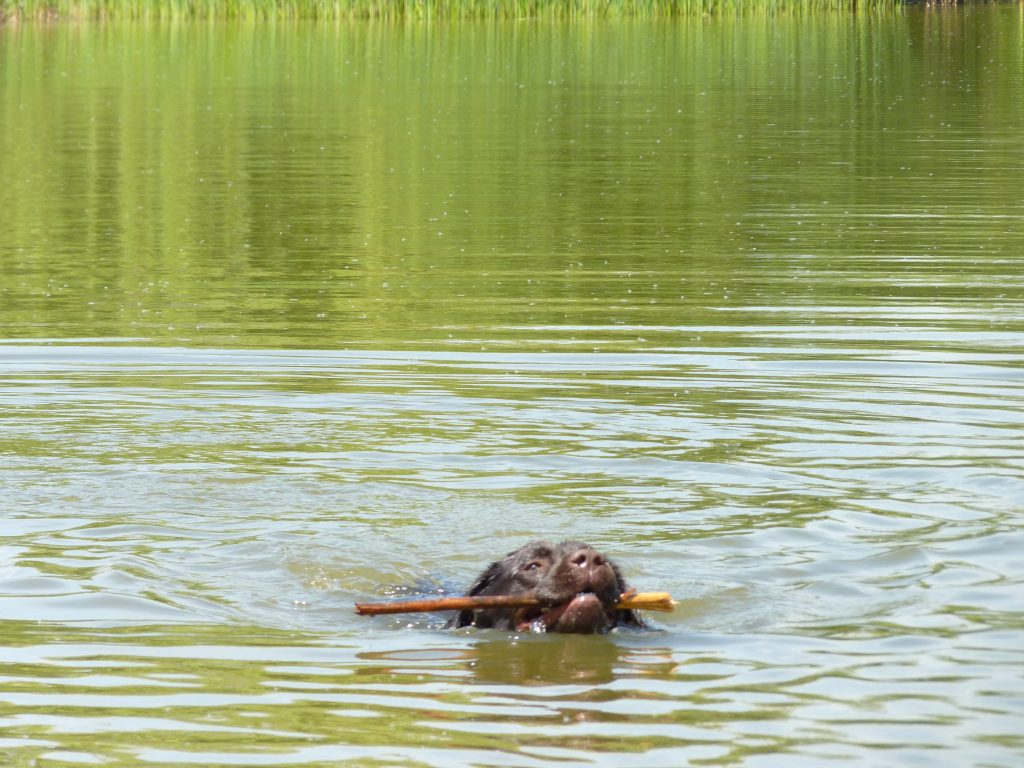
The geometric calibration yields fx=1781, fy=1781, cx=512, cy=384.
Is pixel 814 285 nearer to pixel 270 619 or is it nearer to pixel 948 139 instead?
pixel 270 619

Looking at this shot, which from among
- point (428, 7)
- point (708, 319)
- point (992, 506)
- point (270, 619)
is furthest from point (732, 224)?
point (428, 7)

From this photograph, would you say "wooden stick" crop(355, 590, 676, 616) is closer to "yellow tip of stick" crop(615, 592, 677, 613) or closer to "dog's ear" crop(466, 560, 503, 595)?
"yellow tip of stick" crop(615, 592, 677, 613)

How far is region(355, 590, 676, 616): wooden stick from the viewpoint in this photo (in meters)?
6.78

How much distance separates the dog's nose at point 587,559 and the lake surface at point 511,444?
15.6 inches

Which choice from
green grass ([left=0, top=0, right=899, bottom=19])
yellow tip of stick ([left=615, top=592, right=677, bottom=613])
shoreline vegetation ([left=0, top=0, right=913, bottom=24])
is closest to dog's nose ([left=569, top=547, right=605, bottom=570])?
yellow tip of stick ([left=615, top=592, right=677, bottom=613])

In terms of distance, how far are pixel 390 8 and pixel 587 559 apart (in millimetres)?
42073

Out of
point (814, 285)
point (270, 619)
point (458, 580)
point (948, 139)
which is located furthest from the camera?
point (948, 139)

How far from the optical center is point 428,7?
46438 millimetres

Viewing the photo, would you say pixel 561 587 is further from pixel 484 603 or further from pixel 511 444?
pixel 511 444

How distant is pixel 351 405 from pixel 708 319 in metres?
3.76

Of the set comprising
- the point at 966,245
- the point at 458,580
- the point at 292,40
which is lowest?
the point at 458,580

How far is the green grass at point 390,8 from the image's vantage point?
4656 centimetres

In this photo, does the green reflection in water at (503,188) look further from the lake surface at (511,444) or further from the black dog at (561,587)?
the black dog at (561,587)

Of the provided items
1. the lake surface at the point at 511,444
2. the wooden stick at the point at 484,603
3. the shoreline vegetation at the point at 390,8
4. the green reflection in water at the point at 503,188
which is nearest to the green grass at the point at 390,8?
the shoreline vegetation at the point at 390,8
